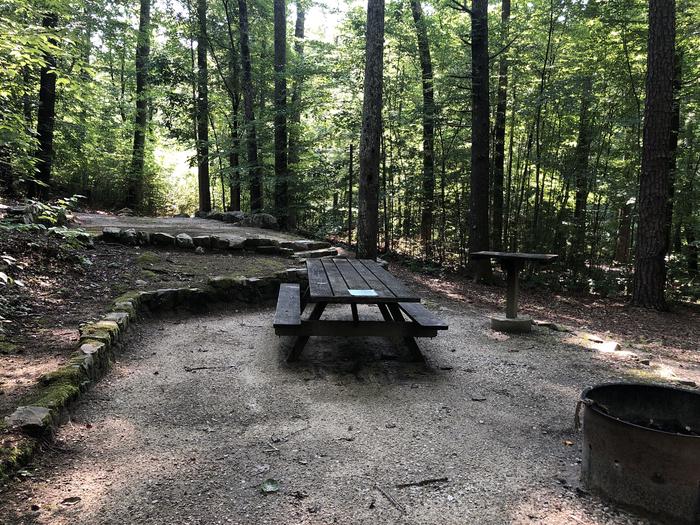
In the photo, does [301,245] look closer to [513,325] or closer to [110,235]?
[110,235]

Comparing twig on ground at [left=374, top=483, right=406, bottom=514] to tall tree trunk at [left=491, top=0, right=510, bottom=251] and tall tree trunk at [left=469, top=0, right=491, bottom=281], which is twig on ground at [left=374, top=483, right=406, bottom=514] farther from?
tall tree trunk at [left=491, top=0, right=510, bottom=251]

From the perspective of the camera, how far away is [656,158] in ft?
22.9

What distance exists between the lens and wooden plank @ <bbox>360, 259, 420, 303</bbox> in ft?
11.7

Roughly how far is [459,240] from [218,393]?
792 cm

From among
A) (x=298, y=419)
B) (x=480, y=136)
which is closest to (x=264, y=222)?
(x=480, y=136)

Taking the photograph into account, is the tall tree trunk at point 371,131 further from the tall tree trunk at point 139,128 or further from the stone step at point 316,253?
the tall tree trunk at point 139,128

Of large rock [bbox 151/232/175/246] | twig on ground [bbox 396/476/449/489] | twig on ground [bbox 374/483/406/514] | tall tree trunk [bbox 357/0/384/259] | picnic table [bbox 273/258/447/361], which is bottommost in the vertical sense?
twig on ground [bbox 396/476/449/489]

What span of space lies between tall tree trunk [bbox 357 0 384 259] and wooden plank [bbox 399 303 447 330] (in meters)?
3.73

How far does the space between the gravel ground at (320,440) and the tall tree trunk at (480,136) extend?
4773 mm

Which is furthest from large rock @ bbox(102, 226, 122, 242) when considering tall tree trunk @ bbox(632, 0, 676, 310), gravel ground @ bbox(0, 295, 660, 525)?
tall tree trunk @ bbox(632, 0, 676, 310)

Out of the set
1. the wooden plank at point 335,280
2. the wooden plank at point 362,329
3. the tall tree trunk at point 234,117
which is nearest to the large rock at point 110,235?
the wooden plank at point 335,280

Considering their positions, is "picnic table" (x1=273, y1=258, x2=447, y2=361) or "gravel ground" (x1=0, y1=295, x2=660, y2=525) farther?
"picnic table" (x1=273, y1=258, x2=447, y2=361)

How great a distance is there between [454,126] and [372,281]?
6.83m

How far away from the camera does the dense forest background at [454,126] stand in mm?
8523
